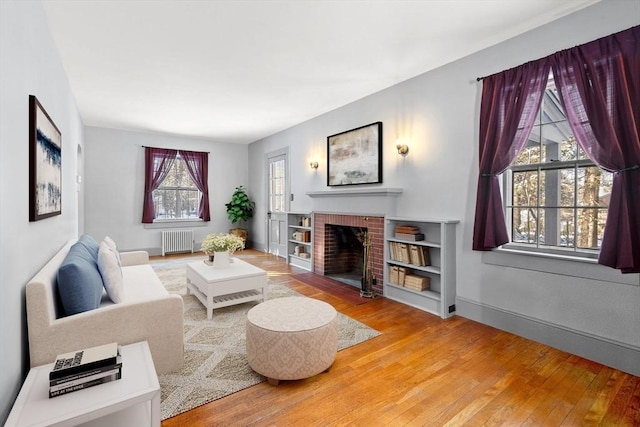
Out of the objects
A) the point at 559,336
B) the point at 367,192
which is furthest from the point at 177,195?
the point at 559,336

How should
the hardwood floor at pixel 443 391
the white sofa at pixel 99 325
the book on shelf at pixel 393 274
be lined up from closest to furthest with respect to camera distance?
the white sofa at pixel 99 325, the hardwood floor at pixel 443 391, the book on shelf at pixel 393 274

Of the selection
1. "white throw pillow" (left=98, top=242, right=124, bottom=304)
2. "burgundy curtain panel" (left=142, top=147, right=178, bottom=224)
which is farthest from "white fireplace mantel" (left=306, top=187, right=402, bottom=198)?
"burgundy curtain panel" (left=142, top=147, right=178, bottom=224)

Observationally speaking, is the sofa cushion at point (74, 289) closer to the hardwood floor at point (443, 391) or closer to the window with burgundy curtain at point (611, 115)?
the hardwood floor at point (443, 391)

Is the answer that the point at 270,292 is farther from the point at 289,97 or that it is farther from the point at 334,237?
the point at 289,97

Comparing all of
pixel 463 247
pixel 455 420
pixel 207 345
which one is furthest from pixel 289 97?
pixel 455 420

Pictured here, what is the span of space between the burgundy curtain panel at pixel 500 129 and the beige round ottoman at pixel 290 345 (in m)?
1.88

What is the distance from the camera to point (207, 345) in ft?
8.59

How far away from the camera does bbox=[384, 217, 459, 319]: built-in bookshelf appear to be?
130 inches

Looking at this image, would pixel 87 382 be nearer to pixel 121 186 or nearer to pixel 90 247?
pixel 90 247

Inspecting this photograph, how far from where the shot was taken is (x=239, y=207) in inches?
303

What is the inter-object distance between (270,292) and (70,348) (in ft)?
8.16

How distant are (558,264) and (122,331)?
3.39 metres

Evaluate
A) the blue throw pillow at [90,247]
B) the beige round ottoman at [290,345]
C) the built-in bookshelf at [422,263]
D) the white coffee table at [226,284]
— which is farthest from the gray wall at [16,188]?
the built-in bookshelf at [422,263]

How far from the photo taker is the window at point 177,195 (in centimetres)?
704
